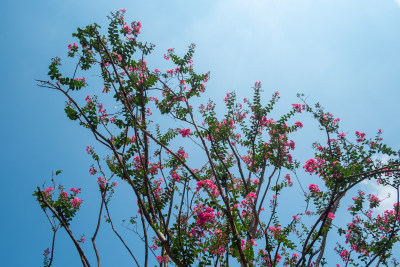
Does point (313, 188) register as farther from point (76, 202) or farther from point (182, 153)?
point (76, 202)

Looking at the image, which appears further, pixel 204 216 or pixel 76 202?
pixel 76 202

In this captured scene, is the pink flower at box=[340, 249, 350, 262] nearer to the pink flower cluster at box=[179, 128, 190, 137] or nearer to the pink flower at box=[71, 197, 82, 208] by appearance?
the pink flower cluster at box=[179, 128, 190, 137]

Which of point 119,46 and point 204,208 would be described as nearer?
point 204,208

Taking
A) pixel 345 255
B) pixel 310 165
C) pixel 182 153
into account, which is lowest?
pixel 345 255

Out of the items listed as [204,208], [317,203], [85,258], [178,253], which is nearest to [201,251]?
[178,253]

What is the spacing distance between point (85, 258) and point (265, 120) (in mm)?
5747

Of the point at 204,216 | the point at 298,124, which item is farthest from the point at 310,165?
the point at 204,216

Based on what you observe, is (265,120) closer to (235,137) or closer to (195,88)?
(235,137)

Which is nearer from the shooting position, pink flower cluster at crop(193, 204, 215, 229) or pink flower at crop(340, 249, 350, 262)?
pink flower cluster at crop(193, 204, 215, 229)

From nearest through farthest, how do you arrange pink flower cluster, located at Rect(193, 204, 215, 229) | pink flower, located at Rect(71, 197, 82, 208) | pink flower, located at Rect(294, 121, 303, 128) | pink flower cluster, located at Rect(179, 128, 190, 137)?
pink flower cluster, located at Rect(193, 204, 215, 229)
pink flower, located at Rect(71, 197, 82, 208)
pink flower cluster, located at Rect(179, 128, 190, 137)
pink flower, located at Rect(294, 121, 303, 128)

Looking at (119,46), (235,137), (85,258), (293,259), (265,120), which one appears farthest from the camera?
(235,137)

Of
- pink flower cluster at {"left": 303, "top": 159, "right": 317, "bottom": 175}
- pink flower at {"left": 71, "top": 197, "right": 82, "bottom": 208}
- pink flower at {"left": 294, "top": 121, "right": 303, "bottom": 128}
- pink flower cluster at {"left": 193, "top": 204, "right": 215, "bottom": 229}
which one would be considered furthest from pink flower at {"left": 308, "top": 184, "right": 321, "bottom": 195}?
pink flower at {"left": 71, "top": 197, "right": 82, "bottom": 208}

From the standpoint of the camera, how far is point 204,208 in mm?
3713

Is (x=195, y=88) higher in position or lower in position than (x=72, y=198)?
higher
